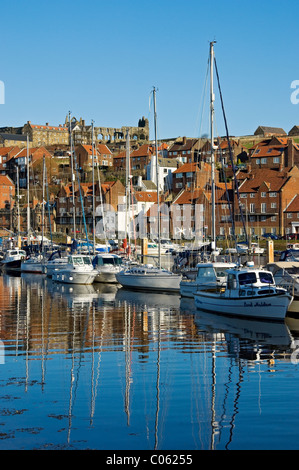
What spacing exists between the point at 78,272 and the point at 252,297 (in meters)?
24.6

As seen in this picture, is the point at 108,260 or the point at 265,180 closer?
the point at 108,260

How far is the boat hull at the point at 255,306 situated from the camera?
28.8 m

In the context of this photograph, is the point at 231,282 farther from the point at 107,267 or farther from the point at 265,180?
the point at 265,180

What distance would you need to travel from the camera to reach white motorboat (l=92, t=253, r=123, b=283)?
5275cm

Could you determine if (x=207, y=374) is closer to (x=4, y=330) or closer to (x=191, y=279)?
(x=4, y=330)

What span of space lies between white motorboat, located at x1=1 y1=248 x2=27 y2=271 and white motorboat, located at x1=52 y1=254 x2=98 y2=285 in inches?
795

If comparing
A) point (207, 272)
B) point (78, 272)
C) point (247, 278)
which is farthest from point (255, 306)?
point (78, 272)

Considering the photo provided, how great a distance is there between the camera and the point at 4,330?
92.6ft

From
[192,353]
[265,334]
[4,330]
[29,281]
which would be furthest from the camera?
[29,281]

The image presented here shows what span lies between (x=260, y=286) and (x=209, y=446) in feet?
57.2

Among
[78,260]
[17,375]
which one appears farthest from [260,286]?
[78,260]

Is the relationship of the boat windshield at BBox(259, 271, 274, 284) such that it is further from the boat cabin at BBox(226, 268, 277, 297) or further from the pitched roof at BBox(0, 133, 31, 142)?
the pitched roof at BBox(0, 133, 31, 142)

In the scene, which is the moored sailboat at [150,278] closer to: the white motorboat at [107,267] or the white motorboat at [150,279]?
the white motorboat at [150,279]

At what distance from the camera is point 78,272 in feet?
171
